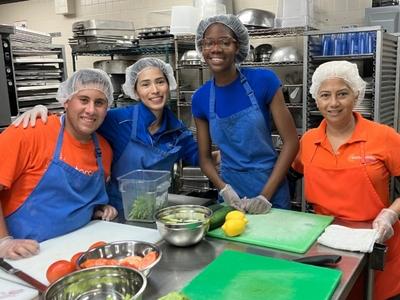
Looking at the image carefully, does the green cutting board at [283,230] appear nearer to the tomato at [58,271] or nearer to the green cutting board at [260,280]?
the green cutting board at [260,280]

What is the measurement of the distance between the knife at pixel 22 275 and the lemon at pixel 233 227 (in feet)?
2.06

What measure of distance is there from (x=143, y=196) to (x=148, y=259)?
519mm

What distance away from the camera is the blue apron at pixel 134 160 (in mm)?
1884

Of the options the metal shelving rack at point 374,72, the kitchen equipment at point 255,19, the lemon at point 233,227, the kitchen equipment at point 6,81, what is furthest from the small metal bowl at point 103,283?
the kitchen equipment at point 255,19

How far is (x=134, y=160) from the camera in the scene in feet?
6.17

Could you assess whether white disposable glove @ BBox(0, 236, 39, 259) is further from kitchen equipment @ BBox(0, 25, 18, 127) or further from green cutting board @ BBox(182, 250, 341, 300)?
kitchen equipment @ BBox(0, 25, 18, 127)

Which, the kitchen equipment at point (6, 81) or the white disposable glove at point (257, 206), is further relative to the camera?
the kitchen equipment at point (6, 81)

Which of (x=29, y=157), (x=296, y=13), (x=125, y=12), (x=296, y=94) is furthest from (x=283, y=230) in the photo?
(x=125, y=12)

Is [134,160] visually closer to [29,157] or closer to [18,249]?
[29,157]

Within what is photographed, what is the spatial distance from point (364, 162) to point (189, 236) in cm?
81

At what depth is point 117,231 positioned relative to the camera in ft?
5.08

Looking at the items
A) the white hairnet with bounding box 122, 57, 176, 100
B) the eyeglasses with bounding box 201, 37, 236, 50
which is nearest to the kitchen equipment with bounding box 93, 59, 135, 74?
the white hairnet with bounding box 122, 57, 176, 100

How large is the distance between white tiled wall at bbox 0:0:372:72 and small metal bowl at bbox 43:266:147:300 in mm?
3122

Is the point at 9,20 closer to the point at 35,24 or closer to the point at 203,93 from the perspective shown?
the point at 35,24
